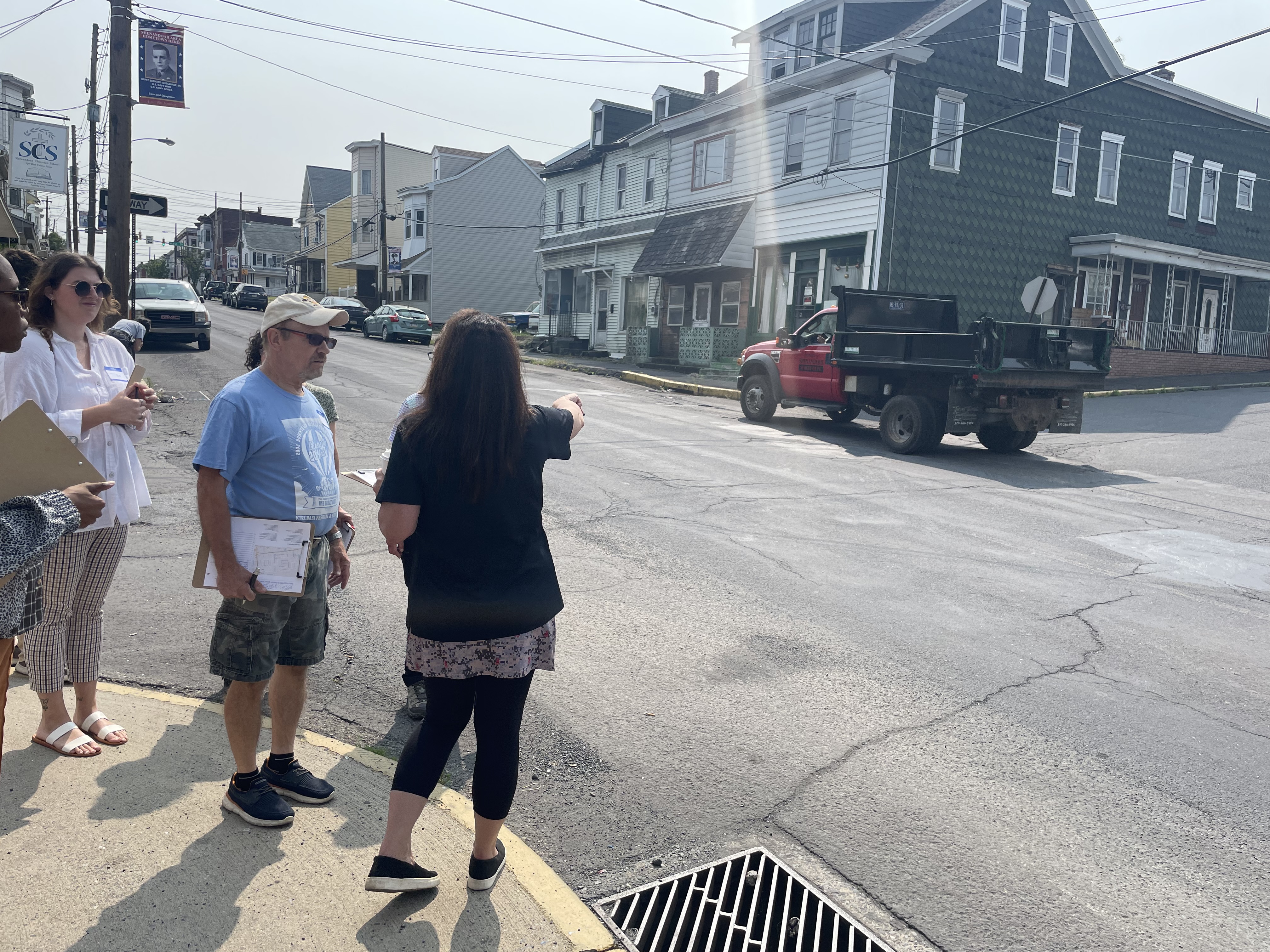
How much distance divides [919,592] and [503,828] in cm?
410

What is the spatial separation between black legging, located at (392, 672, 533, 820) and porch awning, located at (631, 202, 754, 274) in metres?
24.5

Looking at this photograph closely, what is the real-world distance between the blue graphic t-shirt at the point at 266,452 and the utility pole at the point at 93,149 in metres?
28.6

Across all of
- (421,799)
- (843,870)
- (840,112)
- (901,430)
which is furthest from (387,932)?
(840,112)

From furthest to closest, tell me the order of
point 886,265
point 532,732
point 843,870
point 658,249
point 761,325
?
point 658,249, point 761,325, point 886,265, point 532,732, point 843,870

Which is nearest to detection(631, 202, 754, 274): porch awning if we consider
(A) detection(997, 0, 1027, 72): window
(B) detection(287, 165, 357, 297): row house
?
(A) detection(997, 0, 1027, 72): window

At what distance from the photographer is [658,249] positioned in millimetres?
29781

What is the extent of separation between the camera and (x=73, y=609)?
386cm

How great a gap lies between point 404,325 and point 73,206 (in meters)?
17.7

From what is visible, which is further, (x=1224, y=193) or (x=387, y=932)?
(x=1224, y=193)

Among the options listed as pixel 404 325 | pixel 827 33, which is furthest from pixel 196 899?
pixel 404 325

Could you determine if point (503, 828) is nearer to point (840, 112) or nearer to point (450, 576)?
point (450, 576)

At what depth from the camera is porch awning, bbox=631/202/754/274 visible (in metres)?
26.8

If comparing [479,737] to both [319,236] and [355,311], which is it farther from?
[319,236]

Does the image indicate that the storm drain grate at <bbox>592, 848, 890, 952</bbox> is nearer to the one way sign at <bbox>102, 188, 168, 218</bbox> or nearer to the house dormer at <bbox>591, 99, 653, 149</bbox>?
the one way sign at <bbox>102, 188, 168, 218</bbox>
